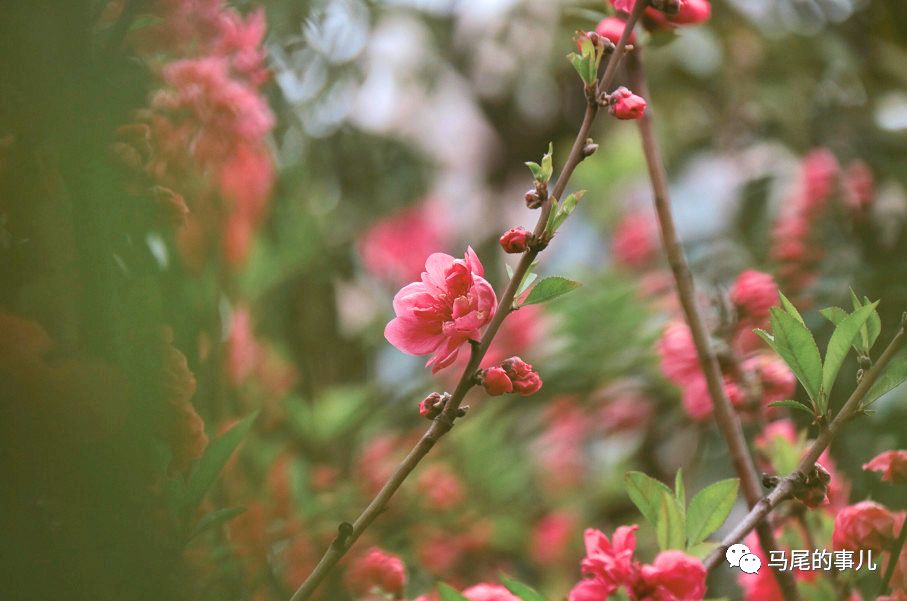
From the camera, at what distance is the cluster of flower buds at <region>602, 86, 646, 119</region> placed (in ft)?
1.13

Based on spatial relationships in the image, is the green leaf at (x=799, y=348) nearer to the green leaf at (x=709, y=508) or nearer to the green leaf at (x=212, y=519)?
the green leaf at (x=709, y=508)

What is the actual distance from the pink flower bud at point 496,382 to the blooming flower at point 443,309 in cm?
2

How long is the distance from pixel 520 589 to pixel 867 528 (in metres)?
0.15

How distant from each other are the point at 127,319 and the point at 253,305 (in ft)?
2.68

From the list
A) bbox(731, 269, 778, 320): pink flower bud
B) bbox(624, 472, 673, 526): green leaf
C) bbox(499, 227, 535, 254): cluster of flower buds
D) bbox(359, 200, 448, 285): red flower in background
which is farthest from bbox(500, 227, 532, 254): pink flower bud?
bbox(359, 200, 448, 285): red flower in background

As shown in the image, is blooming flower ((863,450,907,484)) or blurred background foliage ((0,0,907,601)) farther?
blooming flower ((863,450,907,484))

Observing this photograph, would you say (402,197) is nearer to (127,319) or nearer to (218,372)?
(218,372)

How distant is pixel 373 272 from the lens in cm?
132

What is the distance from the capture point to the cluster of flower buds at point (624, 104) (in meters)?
0.34

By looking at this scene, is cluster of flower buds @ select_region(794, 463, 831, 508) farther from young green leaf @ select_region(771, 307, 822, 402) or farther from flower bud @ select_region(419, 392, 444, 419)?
flower bud @ select_region(419, 392, 444, 419)

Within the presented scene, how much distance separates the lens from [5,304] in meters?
0.27

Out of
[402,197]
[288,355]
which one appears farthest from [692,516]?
[402,197]

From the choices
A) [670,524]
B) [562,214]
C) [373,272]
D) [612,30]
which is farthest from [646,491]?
[373,272]

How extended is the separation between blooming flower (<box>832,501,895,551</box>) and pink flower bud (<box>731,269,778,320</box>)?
20cm
